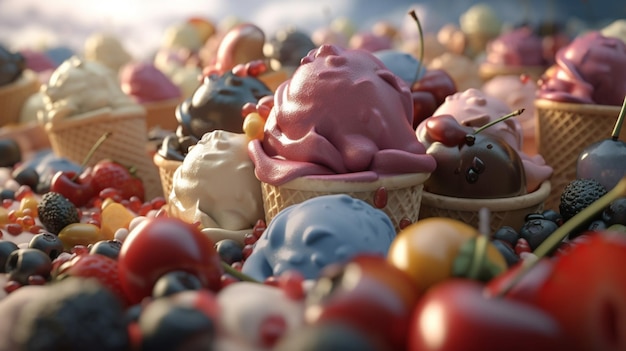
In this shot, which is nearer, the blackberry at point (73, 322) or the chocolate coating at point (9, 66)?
the blackberry at point (73, 322)

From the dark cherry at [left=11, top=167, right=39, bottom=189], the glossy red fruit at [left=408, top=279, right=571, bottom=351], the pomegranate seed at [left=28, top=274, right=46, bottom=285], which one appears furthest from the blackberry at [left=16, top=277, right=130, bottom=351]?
the dark cherry at [left=11, top=167, right=39, bottom=189]

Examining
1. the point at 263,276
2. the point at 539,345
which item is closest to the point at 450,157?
the point at 263,276

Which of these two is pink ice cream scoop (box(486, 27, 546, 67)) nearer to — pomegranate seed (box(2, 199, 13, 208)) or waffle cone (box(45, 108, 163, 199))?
waffle cone (box(45, 108, 163, 199))

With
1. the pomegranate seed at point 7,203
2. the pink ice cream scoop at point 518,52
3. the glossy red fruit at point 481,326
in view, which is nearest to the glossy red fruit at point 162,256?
the glossy red fruit at point 481,326

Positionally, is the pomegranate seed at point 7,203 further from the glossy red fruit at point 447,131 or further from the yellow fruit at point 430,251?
the yellow fruit at point 430,251

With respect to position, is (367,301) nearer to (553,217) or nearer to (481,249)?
(481,249)

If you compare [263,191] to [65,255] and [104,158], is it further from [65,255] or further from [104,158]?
[104,158]
